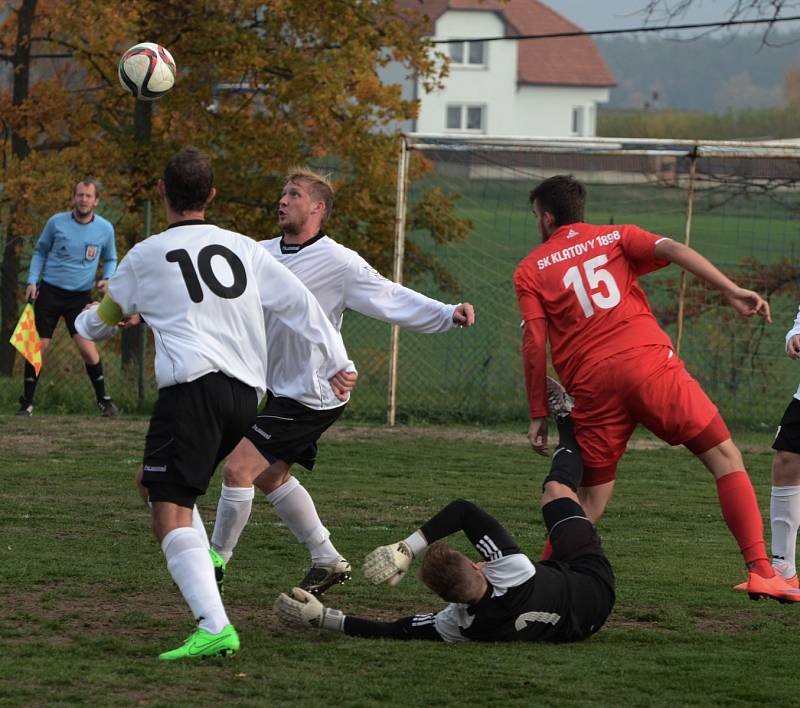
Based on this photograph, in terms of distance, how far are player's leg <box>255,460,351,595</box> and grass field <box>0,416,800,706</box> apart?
0.54 feet

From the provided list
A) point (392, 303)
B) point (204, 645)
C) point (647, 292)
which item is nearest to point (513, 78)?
point (647, 292)

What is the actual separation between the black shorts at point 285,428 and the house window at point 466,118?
68455 mm

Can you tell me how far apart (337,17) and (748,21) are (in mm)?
4481

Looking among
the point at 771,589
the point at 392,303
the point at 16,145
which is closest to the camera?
the point at 771,589

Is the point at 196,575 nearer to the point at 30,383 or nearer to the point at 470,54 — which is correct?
the point at 30,383

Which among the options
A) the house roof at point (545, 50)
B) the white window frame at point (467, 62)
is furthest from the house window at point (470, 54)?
the house roof at point (545, 50)

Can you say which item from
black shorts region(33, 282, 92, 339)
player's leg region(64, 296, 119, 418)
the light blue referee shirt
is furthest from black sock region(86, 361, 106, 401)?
the light blue referee shirt

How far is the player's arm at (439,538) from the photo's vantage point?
16.9 feet

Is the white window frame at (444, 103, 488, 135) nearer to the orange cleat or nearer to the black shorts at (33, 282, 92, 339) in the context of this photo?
the black shorts at (33, 282, 92, 339)

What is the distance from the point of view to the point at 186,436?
5027 mm

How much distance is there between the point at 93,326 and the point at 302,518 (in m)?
1.53

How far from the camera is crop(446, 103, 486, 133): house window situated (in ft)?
246

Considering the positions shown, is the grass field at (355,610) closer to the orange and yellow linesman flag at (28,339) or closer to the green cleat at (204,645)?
the green cleat at (204,645)

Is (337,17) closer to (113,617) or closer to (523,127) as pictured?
(113,617)
